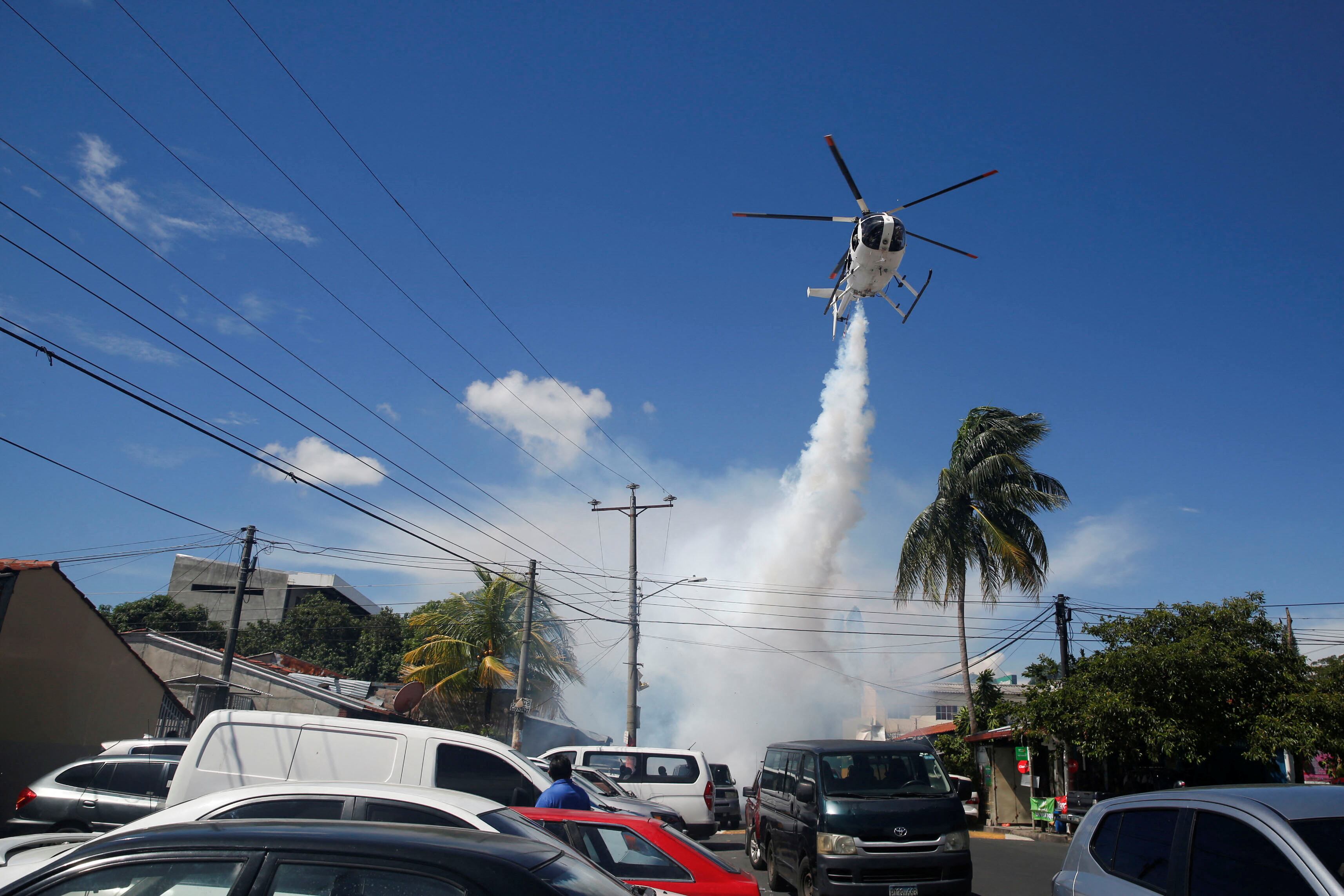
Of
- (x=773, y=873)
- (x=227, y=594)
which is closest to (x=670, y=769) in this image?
(x=773, y=873)

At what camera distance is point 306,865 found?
2.82 metres

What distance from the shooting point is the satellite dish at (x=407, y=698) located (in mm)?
26125

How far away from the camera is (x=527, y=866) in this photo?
2838 millimetres

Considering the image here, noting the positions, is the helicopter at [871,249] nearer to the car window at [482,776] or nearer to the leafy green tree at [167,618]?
the car window at [482,776]

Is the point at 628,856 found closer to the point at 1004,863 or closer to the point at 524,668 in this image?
the point at 1004,863

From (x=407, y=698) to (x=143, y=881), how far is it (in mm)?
25189

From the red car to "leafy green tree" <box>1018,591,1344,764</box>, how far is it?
15427 millimetres

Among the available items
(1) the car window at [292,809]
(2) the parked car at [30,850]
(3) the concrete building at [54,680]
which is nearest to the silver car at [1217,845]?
(1) the car window at [292,809]

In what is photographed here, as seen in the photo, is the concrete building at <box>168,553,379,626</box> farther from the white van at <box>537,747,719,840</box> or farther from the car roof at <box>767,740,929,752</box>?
the car roof at <box>767,740,929,752</box>

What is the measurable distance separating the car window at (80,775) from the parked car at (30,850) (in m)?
6.45

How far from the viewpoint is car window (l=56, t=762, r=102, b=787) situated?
12258 millimetres

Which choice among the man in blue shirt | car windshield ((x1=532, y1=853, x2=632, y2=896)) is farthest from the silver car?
the man in blue shirt

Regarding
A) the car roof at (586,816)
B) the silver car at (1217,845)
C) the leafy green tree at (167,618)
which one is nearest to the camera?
the silver car at (1217,845)

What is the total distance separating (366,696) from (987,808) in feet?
77.8
